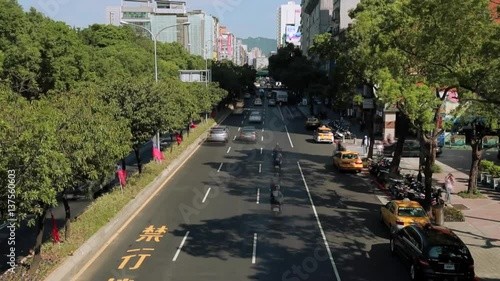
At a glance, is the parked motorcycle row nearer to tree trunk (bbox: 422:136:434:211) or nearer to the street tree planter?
tree trunk (bbox: 422:136:434:211)

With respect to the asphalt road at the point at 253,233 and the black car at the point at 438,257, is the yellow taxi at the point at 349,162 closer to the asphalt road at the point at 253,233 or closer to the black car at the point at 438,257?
the asphalt road at the point at 253,233

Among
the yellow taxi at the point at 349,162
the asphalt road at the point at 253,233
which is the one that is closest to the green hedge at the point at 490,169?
the asphalt road at the point at 253,233

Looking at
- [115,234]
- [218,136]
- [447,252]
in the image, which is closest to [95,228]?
[115,234]

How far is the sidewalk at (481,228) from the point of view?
15070 mm

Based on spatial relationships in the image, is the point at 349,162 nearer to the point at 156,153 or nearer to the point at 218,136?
the point at 156,153

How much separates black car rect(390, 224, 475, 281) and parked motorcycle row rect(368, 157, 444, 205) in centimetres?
730

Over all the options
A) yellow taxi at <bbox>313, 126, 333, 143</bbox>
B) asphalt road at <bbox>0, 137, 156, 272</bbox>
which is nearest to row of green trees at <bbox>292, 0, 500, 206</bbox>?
asphalt road at <bbox>0, 137, 156, 272</bbox>

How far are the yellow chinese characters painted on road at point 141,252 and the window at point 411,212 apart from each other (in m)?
8.60

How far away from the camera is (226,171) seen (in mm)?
30719

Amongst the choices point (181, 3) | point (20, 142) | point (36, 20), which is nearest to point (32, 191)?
point (20, 142)

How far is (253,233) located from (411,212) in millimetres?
5786

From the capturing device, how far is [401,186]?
2455 centimetres

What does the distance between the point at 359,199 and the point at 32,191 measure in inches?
652

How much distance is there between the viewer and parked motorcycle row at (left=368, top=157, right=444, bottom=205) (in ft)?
74.2
